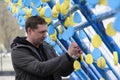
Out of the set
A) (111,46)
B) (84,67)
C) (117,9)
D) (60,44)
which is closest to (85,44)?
(84,67)

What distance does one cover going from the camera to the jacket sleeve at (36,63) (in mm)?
1836

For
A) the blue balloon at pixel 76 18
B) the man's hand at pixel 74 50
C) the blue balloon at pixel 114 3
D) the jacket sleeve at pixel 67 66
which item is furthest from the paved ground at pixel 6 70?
the blue balloon at pixel 114 3

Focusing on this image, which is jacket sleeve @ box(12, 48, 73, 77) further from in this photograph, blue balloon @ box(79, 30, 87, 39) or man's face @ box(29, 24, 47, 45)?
blue balloon @ box(79, 30, 87, 39)

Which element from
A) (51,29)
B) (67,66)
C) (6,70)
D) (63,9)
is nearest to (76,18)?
(63,9)

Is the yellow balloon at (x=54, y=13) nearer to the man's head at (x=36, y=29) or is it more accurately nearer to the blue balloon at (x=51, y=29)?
the man's head at (x=36, y=29)

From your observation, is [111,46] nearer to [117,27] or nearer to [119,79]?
[119,79]

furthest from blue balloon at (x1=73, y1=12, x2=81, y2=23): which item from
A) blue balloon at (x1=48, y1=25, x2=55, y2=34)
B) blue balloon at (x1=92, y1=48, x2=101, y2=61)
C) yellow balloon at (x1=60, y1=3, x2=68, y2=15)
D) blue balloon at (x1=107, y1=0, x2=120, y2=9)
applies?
blue balloon at (x1=107, y1=0, x2=120, y2=9)

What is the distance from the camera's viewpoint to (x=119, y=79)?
79.0 inches

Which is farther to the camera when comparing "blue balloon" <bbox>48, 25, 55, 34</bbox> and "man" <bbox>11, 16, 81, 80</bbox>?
"blue balloon" <bbox>48, 25, 55, 34</bbox>

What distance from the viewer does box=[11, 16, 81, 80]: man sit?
1847 mm

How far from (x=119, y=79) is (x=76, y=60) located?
12.1 inches

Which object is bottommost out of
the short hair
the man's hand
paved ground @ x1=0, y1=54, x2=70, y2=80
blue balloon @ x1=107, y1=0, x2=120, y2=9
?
blue balloon @ x1=107, y1=0, x2=120, y2=9

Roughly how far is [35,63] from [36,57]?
8cm

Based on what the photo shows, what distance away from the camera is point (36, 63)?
1.89m
